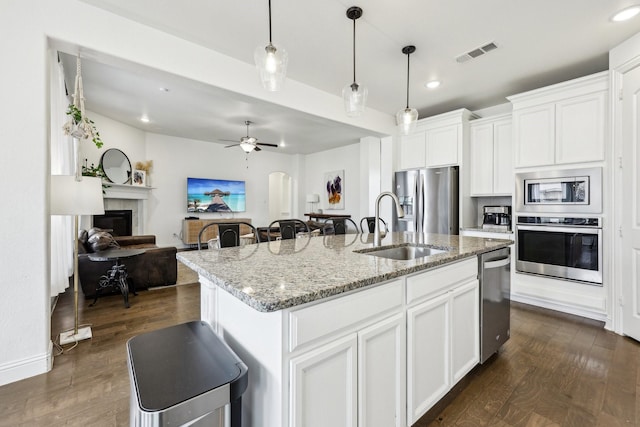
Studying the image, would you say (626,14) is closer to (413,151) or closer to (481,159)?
(481,159)

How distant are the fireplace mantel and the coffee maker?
6484 mm

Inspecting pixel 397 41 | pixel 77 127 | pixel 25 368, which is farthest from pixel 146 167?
pixel 397 41

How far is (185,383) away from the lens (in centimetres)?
91

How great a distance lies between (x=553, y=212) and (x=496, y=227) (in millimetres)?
830

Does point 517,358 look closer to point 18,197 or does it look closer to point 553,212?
point 553,212

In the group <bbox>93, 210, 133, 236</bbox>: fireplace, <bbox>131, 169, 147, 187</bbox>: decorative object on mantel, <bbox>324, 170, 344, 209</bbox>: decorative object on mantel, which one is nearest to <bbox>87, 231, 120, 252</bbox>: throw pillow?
<bbox>93, 210, 133, 236</bbox>: fireplace

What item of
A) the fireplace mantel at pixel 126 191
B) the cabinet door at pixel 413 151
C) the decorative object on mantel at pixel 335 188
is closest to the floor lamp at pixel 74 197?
the fireplace mantel at pixel 126 191

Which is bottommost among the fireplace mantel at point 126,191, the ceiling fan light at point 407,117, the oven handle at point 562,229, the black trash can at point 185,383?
the black trash can at point 185,383

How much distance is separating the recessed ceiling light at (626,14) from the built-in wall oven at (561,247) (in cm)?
179

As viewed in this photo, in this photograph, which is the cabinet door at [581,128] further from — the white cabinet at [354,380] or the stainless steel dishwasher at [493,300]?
the white cabinet at [354,380]

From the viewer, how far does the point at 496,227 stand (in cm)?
397

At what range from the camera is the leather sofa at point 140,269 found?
3408mm

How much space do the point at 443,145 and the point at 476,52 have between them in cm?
150

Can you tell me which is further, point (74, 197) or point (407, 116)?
point (407, 116)
